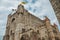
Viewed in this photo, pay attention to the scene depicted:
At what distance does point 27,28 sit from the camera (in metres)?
37.2

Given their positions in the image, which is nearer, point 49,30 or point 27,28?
point 49,30

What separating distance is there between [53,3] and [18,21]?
115 feet

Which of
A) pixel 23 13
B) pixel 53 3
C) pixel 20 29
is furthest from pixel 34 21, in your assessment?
pixel 53 3

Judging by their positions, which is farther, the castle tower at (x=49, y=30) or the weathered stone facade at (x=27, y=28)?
the weathered stone facade at (x=27, y=28)

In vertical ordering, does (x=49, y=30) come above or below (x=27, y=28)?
below

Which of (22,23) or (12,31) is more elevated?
(22,23)

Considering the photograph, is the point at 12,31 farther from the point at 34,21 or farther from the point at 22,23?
the point at 34,21

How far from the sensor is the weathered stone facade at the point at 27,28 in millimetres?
34959

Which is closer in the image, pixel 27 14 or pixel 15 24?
pixel 15 24

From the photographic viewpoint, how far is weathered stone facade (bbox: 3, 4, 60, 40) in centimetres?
3496

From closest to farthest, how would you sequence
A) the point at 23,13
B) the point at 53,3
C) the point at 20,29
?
the point at 53,3 → the point at 20,29 → the point at 23,13

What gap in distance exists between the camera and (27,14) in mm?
42031

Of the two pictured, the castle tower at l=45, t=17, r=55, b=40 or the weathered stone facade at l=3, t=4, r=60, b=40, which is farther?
the weathered stone facade at l=3, t=4, r=60, b=40

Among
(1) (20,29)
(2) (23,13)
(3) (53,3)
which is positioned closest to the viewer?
(3) (53,3)
